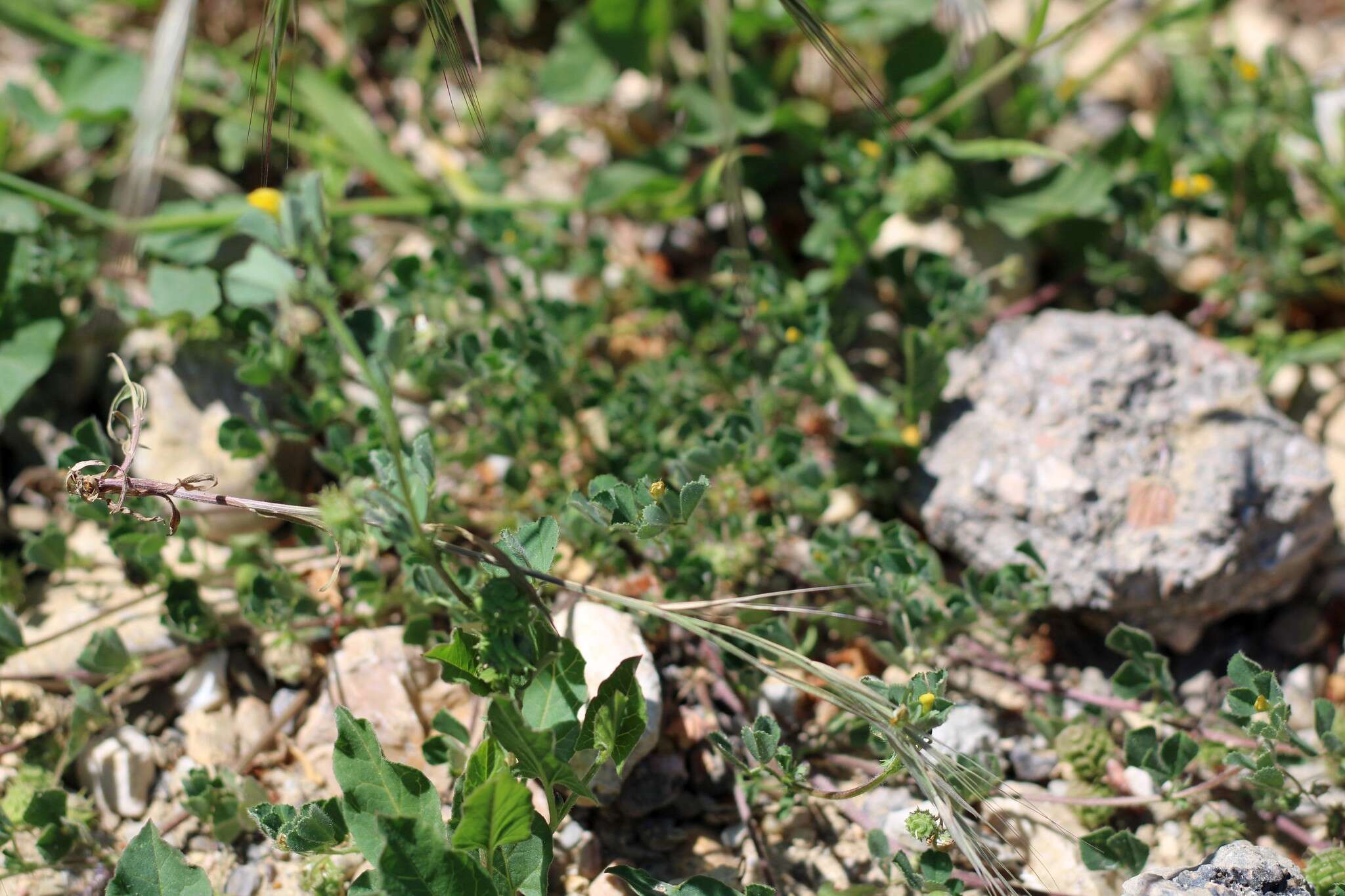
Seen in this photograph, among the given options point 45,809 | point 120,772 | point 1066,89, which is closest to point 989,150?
point 1066,89

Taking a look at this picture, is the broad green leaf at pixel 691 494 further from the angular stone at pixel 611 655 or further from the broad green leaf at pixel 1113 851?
the broad green leaf at pixel 1113 851

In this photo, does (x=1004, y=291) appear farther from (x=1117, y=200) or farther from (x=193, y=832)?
(x=193, y=832)

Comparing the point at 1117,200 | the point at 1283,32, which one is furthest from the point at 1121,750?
the point at 1283,32

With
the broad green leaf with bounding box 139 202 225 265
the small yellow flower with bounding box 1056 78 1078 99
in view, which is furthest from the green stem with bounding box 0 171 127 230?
the small yellow flower with bounding box 1056 78 1078 99

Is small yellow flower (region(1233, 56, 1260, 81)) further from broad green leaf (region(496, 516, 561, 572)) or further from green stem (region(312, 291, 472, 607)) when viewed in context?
green stem (region(312, 291, 472, 607))

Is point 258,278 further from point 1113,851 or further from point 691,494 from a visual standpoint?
point 1113,851

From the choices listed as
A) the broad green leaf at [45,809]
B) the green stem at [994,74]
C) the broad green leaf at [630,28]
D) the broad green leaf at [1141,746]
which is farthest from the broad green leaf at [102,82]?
the broad green leaf at [1141,746]
